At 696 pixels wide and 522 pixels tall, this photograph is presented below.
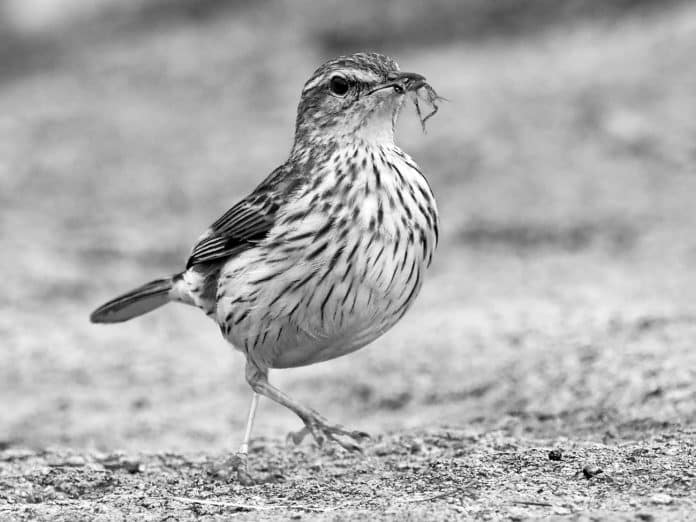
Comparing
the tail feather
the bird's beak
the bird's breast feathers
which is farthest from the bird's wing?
the bird's beak

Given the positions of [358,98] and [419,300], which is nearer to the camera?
[358,98]

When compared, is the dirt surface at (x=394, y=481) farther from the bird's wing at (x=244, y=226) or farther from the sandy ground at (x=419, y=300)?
the bird's wing at (x=244, y=226)

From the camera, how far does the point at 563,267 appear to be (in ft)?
34.8

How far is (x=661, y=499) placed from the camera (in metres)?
4.94

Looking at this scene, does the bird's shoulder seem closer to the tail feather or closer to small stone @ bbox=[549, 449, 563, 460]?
the tail feather

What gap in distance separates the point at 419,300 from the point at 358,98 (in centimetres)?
442

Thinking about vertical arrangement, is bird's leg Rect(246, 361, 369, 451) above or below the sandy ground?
below

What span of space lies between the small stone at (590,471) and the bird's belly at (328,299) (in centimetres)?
123

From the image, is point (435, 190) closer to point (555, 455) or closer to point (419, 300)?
point (419, 300)

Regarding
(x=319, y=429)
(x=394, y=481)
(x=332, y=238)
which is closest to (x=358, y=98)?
(x=332, y=238)

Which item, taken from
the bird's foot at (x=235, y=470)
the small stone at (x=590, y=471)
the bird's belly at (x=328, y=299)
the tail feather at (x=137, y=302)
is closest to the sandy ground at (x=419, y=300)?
the small stone at (x=590, y=471)

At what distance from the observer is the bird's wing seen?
616 centimetres

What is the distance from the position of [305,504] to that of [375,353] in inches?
147

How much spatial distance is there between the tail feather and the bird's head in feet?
4.89
